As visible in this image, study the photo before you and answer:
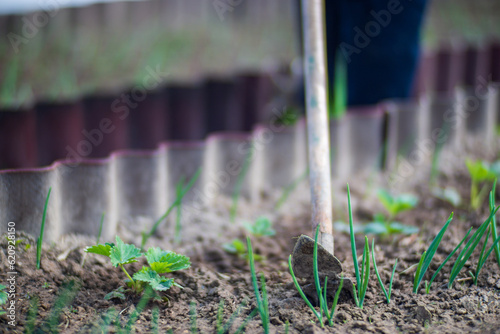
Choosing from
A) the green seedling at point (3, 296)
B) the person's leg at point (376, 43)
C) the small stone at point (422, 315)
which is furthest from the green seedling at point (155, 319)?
→ the person's leg at point (376, 43)

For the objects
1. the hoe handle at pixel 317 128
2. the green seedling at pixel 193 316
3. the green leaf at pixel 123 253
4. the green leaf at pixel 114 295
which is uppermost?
the hoe handle at pixel 317 128

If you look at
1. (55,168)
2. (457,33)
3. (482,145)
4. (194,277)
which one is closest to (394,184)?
(482,145)

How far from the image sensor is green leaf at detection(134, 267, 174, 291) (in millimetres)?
1029

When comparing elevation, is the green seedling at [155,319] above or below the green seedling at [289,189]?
below

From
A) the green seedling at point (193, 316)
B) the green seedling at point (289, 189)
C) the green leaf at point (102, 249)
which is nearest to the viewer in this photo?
the green seedling at point (193, 316)

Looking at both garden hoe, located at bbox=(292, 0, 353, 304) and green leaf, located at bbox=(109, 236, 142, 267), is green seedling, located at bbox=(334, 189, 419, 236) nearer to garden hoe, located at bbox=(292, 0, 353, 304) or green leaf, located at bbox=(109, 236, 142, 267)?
garden hoe, located at bbox=(292, 0, 353, 304)

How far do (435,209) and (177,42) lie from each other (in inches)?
134

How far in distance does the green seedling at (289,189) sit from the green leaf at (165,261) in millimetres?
768

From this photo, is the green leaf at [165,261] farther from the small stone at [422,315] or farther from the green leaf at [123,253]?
the small stone at [422,315]

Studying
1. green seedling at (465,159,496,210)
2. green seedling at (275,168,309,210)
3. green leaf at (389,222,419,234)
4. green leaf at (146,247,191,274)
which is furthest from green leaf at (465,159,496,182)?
green leaf at (146,247,191,274)

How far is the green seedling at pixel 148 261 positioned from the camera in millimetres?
1051

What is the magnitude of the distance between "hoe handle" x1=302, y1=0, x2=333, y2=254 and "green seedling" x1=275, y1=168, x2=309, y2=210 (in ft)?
2.13

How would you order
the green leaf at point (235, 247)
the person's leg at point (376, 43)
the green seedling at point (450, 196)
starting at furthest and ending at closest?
the person's leg at point (376, 43)
the green seedling at point (450, 196)
the green leaf at point (235, 247)

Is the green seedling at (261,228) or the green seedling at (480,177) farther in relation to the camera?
the green seedling at (480,177)
